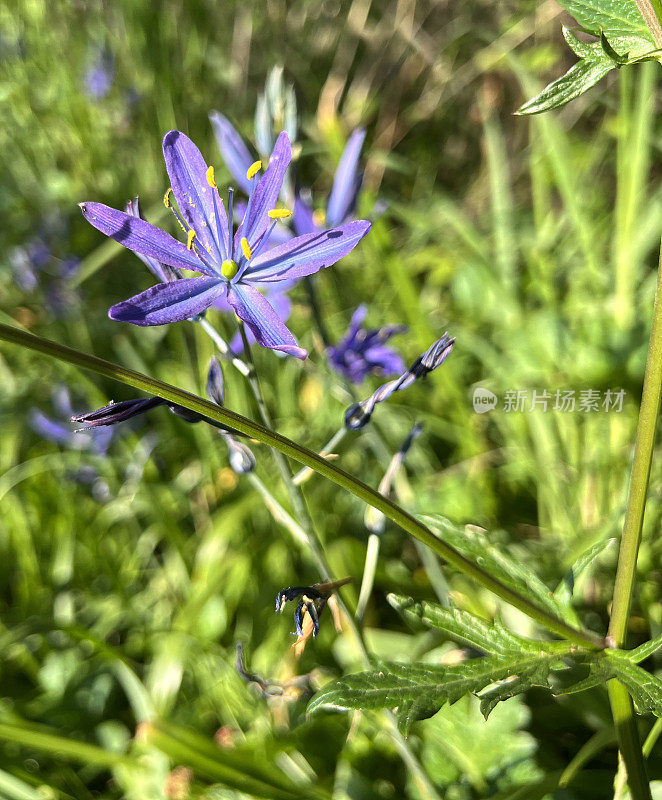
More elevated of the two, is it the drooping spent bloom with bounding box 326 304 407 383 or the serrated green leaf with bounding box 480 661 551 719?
the drooping spent bloom with bounding box 326 304 407 383

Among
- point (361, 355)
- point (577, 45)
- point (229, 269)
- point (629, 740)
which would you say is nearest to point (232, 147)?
point (361, 355)

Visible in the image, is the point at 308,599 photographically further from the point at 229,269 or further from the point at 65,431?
the point at 65,431

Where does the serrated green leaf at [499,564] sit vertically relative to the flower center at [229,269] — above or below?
below

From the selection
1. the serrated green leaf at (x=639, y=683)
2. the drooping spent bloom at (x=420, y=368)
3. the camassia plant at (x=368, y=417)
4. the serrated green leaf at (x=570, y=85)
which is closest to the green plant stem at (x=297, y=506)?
the camassia plant at (x=368, y=417)

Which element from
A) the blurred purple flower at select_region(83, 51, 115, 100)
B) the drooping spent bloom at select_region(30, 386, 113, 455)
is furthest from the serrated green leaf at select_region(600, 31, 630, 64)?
the blurred purple flower at select_region(83, 51, 115, 100)

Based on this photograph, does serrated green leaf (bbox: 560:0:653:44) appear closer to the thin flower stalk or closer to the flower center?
the flower center

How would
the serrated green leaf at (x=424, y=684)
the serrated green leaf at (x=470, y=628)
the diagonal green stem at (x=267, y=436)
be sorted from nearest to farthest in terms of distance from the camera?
the diagonal green stem at (x=267, y=436) < the serrated green leaf at (x=424, y=684) < the serrated green leaf at (x=470, y=628)

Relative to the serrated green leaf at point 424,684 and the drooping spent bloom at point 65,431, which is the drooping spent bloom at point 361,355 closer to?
the serrated green leaf at point 424,684
